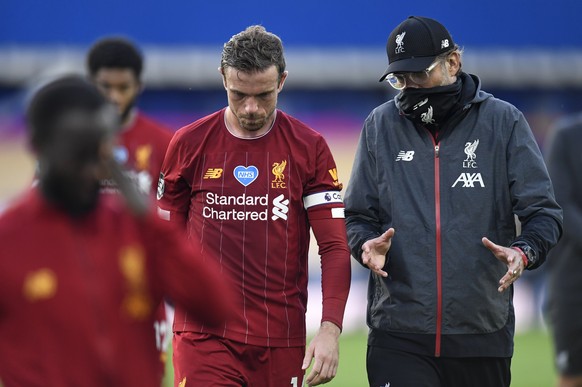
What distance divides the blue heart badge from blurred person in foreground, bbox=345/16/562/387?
531 millimetres

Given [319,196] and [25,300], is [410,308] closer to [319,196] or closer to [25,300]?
[319,196]

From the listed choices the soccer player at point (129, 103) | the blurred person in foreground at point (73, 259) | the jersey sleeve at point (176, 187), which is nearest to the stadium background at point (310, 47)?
the soccer player at point (129, 103)

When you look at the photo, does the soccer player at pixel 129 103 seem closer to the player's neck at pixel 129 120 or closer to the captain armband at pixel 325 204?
the player's neck at pixel 129 120

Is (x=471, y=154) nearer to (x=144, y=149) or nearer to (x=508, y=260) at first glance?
(x=508, y=260)

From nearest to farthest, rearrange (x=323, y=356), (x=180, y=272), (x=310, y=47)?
1. (x=180, y=272)
2. (x=323, y=356)
3. (x=310, y=47)

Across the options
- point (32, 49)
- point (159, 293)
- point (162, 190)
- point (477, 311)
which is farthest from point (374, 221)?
point (32, 49)

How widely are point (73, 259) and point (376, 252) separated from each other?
97.7 inches

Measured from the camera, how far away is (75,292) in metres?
3.42

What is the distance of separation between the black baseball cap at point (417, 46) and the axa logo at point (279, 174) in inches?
25.0

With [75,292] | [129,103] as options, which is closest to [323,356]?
[75,292]

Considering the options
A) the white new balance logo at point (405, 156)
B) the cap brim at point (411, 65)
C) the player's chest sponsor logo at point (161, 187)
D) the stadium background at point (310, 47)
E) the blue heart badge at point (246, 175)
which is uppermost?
the stadium background at point (310, 47)

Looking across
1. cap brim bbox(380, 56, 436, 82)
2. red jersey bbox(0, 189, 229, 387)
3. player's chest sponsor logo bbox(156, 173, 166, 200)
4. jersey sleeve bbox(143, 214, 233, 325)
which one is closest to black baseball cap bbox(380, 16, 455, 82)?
cap brim bbox(380, 56, 436, 82)

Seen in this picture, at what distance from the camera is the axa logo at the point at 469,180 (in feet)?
19.2

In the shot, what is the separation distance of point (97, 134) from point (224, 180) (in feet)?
8.40
